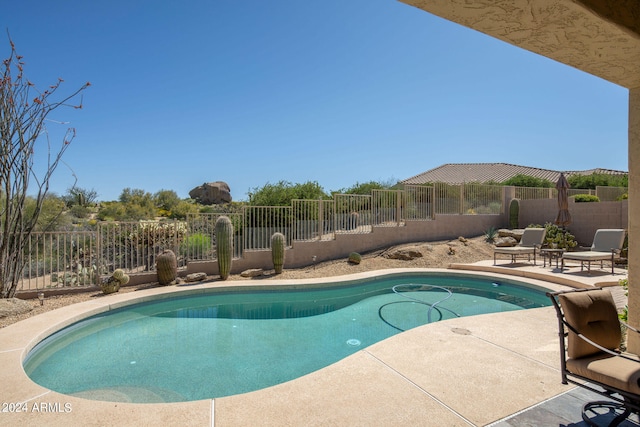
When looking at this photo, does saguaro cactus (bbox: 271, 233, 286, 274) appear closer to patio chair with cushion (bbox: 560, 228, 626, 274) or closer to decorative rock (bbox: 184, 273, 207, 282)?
decorative rock (bbox: 184, 273, 207, 282)

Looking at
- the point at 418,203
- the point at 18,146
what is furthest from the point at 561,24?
the point at 418,203

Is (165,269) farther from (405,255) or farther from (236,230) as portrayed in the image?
(405,255)

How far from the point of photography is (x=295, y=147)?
703 inches

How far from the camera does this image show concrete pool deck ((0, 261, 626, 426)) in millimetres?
2213

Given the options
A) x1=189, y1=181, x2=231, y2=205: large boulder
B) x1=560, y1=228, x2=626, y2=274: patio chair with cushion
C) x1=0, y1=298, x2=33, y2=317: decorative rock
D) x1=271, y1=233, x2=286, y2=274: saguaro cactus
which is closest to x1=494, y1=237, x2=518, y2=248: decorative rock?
x1=560, y1=228, x2=626, y2=274: patio chair with cushion

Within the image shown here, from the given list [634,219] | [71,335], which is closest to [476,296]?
[634,219]

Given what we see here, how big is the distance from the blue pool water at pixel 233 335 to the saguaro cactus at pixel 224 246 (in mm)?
1088

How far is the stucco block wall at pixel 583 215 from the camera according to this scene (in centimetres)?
1093

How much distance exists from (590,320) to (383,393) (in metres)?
1.60

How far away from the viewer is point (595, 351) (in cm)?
217

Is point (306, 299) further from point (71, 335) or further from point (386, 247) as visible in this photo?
point (386, 247)

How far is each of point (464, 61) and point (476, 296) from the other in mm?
6456

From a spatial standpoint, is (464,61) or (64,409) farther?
(464,61)

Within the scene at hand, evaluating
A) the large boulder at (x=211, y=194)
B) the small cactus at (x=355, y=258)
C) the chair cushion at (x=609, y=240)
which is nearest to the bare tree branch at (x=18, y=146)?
the small cactus at (x=355, y=258)
